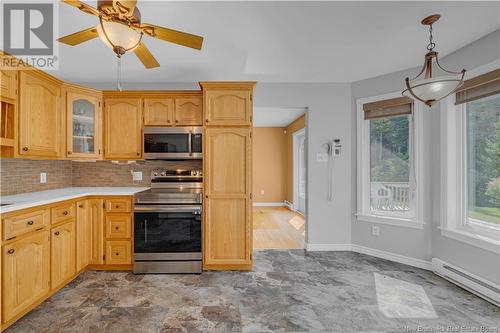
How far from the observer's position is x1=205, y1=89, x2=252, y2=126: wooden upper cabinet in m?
2.89

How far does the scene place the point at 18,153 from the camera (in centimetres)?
230

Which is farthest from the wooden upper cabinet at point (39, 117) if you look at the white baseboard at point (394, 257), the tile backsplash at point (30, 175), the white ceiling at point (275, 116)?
the white baseboard at point (394, 257)

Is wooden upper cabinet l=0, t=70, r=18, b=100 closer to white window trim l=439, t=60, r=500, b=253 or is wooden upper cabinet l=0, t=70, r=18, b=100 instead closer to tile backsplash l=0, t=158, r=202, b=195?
tile backsplash l=0, t=158, r=202, b=195

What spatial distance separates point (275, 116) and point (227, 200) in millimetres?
3450

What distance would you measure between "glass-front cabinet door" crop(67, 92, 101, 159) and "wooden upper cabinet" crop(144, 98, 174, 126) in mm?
644

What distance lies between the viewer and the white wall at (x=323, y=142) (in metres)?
3.61

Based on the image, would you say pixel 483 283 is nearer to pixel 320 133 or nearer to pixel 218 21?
pixel 320 133

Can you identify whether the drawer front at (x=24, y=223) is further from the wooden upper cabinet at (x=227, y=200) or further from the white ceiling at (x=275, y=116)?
the white ceiling at (x=275, y=116)

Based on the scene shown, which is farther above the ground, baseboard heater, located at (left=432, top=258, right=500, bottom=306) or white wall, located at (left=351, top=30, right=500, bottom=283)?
white wall, located at (left=351, top=30, right=500, bottom=283)

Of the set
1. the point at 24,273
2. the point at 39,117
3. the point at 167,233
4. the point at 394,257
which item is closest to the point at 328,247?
the point at 394,257

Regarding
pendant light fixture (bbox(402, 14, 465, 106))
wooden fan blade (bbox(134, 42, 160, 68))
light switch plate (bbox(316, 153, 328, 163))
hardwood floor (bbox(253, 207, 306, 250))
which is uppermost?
wooden fan blade (bbox(134, 42, 160, 68))

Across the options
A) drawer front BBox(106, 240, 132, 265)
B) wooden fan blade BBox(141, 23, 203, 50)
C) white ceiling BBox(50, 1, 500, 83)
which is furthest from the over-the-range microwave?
wooden fan blade BBox(141, 23, 203, 50)

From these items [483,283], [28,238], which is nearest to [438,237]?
[483,283]

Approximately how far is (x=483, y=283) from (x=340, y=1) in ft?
9.23
